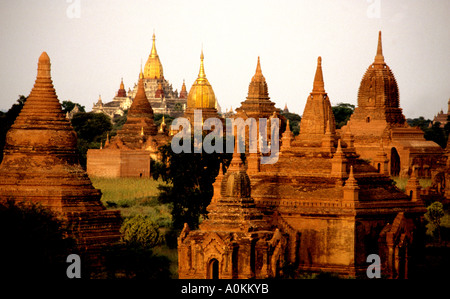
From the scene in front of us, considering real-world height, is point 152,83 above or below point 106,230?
above

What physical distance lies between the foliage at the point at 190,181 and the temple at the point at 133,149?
707 inches

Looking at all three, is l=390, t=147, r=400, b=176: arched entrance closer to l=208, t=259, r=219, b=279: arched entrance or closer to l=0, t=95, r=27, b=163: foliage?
l=0, t=95, r=27, b=163: foliage

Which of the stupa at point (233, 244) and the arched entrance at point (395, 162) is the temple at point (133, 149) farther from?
the stupa at point (233, 244)

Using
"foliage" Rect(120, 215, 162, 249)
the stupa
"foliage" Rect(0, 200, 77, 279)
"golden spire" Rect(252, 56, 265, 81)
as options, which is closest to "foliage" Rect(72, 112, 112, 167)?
"golden spire" Rect(252, 56, 265, 81)

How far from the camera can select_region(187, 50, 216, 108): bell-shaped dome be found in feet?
293

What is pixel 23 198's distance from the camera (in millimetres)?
43375

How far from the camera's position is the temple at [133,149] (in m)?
75.3

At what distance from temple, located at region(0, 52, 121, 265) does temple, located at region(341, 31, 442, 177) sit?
108 feet

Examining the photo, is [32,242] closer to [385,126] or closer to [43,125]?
[43,125]

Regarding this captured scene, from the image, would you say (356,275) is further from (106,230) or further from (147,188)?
(147,188)

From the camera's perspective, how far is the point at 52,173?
44.1 meters

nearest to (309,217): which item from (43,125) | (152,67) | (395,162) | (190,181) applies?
(43,125)

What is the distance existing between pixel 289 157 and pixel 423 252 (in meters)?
4.85
